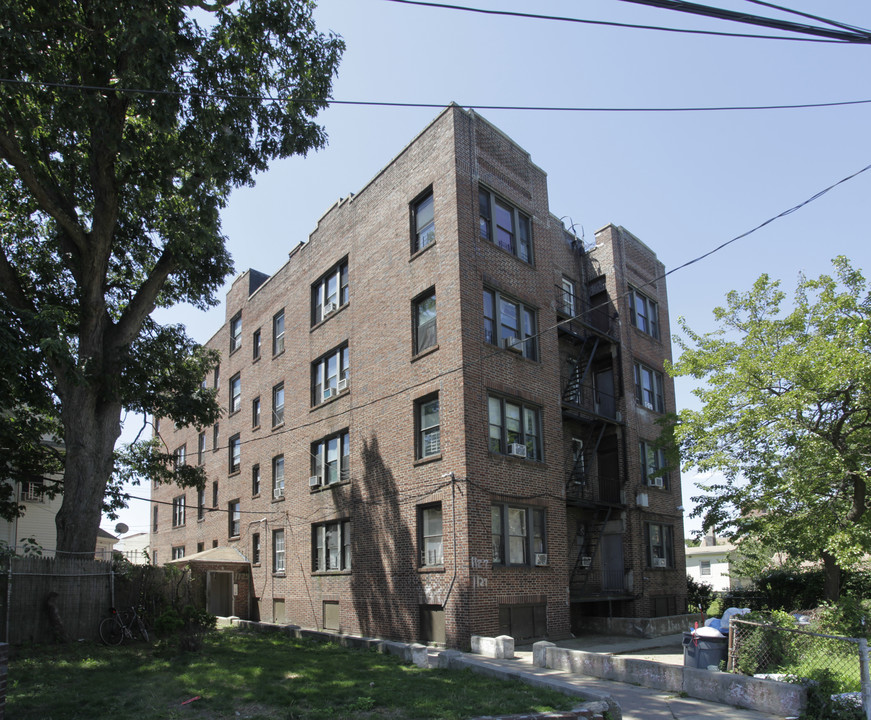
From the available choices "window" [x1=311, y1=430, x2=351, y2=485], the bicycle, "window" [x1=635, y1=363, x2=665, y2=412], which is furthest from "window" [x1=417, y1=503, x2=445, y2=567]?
"window" [x1=635, y1=363, x2=665, y2=412]

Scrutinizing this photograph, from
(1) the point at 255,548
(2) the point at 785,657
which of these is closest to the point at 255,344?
(1) the point at 255,548

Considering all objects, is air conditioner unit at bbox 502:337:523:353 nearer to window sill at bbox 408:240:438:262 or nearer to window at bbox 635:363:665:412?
window sill at bbox 408:240:438:262

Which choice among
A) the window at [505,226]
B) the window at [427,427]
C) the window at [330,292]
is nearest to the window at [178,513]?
the window at [330,292]

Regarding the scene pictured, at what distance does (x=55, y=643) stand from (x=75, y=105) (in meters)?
11.7

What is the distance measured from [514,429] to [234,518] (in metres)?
16.4

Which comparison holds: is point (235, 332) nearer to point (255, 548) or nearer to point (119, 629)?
point (255, 548)

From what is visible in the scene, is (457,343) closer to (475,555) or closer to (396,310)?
(396,310)

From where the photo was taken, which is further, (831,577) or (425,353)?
(425,353)

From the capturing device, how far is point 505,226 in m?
20.5

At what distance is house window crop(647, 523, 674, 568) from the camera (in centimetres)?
2352

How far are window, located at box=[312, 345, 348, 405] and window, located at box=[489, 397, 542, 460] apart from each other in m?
6.19

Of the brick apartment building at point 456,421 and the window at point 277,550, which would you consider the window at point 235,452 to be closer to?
the brick apartment building at point 456,421

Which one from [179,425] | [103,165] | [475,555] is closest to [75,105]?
[103,165]

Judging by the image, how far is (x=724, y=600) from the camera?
26.2 m
